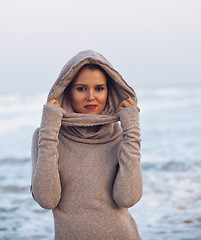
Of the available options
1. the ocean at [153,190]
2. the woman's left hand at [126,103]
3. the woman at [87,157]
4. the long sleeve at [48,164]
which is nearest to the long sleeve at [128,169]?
the woman at [87,157]

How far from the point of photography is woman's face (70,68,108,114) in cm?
238

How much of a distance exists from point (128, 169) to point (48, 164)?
0.48 m

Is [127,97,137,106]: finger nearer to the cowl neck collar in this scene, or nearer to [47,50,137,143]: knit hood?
[47,50,137,143]: knit hood

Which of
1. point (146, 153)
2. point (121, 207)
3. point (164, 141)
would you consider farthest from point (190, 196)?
point (164, 141)

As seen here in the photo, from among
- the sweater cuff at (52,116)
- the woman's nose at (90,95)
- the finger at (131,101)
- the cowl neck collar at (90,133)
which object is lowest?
the cowl neck collar at (90,133)

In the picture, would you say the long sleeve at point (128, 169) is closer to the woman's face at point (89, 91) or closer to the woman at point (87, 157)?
the woman at point (87, 157)

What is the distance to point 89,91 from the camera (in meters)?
2.38

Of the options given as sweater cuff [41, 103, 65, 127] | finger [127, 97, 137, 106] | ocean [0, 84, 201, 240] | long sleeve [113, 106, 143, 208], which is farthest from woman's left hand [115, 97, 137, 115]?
ocean [0, 84, 201, 240]

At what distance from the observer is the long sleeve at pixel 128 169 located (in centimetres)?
223

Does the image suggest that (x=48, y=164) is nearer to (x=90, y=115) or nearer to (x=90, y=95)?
(x=90, y=115)

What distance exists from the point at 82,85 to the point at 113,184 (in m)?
0.65

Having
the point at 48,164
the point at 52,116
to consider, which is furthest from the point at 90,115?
the point at 48,164

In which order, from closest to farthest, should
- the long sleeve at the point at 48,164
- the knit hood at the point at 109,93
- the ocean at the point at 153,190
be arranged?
1. the long sleeve at the point at 48,164
2. the knit hood at the point at 109,93
3. the ocean at the point at 153,190

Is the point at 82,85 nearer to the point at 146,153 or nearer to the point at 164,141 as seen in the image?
the point at 146,153
